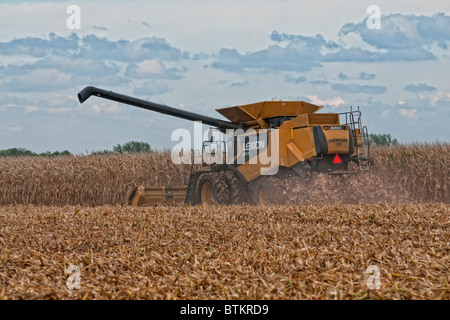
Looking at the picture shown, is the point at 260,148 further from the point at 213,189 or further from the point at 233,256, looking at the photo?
the point at 233,256

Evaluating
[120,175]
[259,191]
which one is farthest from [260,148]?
[120,175]

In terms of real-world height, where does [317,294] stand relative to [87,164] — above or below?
below

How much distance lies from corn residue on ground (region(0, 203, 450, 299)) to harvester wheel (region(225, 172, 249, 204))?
160 inches

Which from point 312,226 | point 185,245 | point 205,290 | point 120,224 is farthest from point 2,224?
point 205,290

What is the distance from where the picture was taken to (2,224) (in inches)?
365

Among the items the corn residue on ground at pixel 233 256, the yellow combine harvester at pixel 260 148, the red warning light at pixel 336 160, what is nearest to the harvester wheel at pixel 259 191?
the yellow combine harvester at pixel 260 148

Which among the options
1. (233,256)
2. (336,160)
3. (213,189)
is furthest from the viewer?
(213,189)

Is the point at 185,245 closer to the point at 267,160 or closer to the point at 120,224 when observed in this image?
the point at 120,224

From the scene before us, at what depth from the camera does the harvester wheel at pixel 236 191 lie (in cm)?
1324

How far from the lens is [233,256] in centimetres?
557

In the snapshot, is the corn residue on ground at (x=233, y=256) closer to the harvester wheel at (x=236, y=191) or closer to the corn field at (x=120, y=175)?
the harvester wheel at (x=236, y=191)

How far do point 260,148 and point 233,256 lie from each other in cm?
752

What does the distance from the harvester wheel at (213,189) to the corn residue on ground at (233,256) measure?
4.16 metres
